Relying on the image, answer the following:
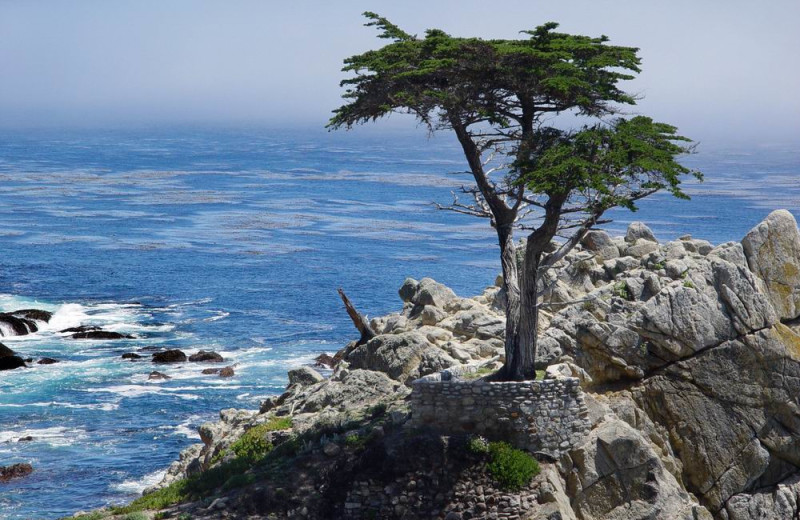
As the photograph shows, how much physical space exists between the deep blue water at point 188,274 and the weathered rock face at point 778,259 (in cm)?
2206

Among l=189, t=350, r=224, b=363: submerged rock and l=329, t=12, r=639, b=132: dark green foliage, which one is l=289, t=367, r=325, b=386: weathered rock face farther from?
l=189, t=350, r=224, b=363: submerged rock

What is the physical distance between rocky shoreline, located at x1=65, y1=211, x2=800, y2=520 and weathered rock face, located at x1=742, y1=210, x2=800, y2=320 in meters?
0.04

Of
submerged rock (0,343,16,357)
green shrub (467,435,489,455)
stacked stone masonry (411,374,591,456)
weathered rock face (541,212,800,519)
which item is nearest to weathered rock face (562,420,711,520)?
stacked stone masonry (411,374,591,456)

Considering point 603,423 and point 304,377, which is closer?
point 603,423

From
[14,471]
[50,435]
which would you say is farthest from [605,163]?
[50,435]

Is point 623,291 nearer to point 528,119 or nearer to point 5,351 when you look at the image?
point 528,119

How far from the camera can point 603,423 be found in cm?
2625

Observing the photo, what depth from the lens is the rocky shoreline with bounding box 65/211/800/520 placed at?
25000 mm

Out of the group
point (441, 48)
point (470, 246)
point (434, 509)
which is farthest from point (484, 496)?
point (470, 246)

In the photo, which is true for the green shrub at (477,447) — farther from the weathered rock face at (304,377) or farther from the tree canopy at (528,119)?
the weathered rock face at (304,377)

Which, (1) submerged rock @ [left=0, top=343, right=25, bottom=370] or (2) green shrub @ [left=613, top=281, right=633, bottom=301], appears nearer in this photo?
(2) green shrub @ [left=613, top=281, right=633, bottom=301]

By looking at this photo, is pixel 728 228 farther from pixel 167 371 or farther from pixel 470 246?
pixel 167 371

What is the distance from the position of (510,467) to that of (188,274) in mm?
58728

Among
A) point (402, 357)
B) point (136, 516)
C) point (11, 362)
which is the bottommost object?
point (11, 362)
